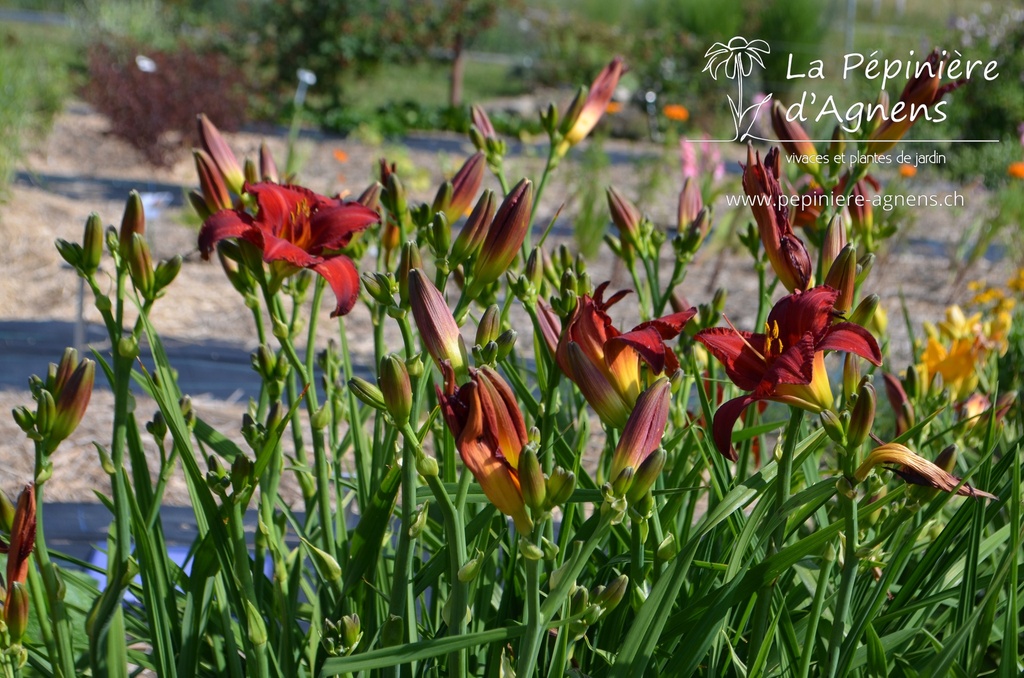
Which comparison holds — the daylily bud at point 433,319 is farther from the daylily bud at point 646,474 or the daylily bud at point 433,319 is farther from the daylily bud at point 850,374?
the daylily bud at point 850,374

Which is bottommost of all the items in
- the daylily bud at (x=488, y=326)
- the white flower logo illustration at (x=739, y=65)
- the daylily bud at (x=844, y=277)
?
the daylily bud at (x=488, y=326)

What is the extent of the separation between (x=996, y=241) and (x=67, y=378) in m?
6.55

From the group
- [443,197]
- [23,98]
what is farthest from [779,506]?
[23,98]

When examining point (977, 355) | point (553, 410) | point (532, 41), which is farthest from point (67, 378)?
point (532, 41)

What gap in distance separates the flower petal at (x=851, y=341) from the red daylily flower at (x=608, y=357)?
13 cm

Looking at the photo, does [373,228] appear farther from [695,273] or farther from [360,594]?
[695,273]

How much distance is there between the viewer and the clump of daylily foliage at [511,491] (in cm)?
82

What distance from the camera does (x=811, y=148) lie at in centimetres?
145

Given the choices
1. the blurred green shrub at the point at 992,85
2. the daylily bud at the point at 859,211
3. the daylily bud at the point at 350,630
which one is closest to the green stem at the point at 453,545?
the daylily bud at the point at 350,630

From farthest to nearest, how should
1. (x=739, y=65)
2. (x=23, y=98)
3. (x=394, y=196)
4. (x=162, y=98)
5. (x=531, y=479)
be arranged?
(x=162, y=98), (x=23, y=98), (x=739, y=65), (x=394, y=196), (x=531, y=479)

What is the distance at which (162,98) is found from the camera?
7332 mm

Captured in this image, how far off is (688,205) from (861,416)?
2.59 ft

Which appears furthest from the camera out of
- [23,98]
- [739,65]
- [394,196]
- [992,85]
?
[992,85]

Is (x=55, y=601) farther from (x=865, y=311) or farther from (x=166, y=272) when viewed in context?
(x=865, y=311)
